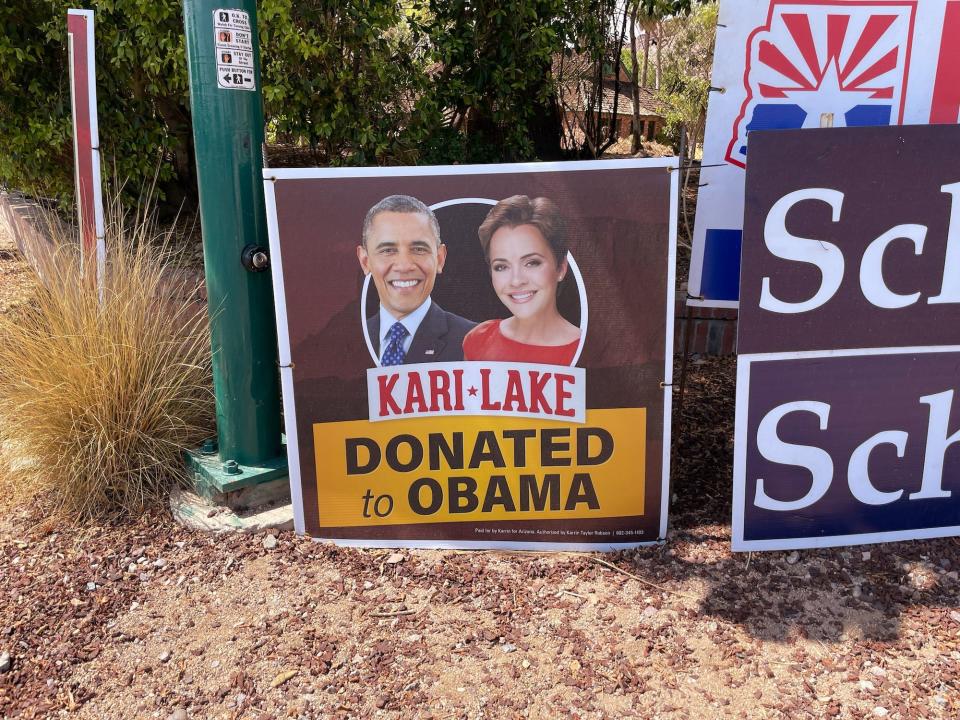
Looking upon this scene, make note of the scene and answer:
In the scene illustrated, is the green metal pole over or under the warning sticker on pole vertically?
under

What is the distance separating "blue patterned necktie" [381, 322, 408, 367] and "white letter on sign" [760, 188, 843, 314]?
125cm

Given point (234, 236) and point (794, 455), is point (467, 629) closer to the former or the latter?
point (794, 455)

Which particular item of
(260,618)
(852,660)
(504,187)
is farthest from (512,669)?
(504,187)

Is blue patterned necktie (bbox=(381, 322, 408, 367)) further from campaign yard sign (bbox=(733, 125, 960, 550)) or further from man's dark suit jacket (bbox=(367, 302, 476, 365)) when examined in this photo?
campaign yard sign (bbox=(733, 125, 960, 550))

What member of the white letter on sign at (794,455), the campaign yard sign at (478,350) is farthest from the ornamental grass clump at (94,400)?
the white letter on sign at (794,455)

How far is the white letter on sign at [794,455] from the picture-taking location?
282cm

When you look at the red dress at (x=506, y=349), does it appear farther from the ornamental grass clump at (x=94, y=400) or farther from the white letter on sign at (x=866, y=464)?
the ornamental grass clump at (x=94, y=400)

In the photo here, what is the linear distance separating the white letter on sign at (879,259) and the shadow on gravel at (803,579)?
3.07 ft

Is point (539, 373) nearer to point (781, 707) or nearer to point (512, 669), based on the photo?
point (512, 669)

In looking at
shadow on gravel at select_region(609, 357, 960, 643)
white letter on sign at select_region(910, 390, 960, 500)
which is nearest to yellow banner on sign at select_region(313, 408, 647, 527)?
shadow on gravel at select_region(609, 357, 960, 643)

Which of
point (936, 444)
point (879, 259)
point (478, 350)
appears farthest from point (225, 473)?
point (936, 444)

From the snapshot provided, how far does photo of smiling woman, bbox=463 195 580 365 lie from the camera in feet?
9.11

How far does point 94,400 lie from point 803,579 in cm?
277

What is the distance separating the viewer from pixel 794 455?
285 cm
